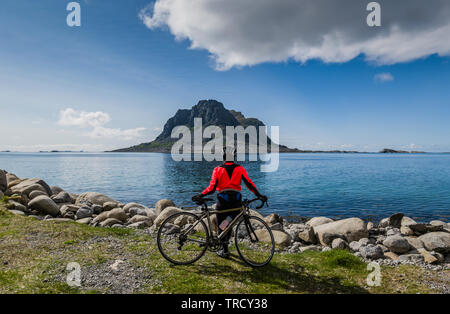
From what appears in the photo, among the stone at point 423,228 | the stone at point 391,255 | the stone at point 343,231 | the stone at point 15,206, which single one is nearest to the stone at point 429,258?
the stone at point 391,255

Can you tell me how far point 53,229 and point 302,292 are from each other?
34.9ft

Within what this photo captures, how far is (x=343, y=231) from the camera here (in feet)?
48.3

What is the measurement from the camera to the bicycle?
317 inches

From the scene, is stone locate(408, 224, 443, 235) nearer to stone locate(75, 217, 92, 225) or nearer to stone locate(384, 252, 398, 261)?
stone locate(384, 252, 398, 261)

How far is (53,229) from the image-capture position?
11070mm

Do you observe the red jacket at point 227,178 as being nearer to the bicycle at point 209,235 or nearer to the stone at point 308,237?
the bicycle at point 209,235

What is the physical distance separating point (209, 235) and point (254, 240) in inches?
61.3

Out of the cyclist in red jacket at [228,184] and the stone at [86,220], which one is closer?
the cyclist in red jacket at [228,184]

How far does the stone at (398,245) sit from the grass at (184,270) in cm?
454

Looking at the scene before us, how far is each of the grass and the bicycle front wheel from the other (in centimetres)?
34

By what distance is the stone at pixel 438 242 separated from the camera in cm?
1198

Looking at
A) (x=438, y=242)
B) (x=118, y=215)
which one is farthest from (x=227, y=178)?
(x=118, y=215)
